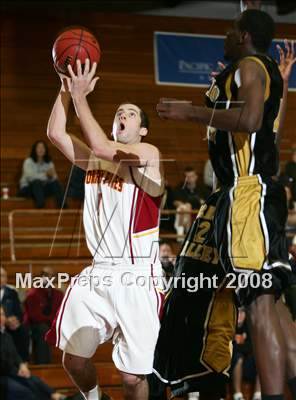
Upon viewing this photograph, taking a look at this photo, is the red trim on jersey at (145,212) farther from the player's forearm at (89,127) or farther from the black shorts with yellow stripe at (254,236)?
the black shorts with yellow stripe at (254,236)

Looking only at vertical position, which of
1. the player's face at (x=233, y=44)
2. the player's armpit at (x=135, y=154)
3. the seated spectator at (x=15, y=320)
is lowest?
the seated spectator at (x=15, y=320)

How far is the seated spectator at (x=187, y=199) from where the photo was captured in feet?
32.8

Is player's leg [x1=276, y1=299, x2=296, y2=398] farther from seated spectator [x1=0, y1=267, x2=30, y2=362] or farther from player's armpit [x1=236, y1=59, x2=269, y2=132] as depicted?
seated spectator [x1=0, y1=267, x2=30, y2=362]

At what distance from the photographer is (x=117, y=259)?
4.96 metres

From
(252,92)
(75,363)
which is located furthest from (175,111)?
(75,363)

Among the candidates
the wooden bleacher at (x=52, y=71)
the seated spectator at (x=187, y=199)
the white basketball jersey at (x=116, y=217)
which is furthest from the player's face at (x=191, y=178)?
the white basketball jersey at (x=116, y=217)

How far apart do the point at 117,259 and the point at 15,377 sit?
161 inches

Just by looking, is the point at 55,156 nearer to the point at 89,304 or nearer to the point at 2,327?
the point at 2,327

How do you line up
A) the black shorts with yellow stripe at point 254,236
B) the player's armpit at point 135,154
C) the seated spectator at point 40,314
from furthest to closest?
the seated spectator at point 40,314
the player's armpit at point 135,154
the black shorts with yellow stripe at point 254,236

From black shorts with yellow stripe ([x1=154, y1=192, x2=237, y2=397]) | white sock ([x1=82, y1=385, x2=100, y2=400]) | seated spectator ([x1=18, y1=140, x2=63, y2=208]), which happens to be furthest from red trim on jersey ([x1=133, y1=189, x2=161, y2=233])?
seated spectator ([x1=18, y1=140, x2=63, y2=208])

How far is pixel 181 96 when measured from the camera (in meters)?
13.2

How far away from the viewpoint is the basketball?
15.4 ft

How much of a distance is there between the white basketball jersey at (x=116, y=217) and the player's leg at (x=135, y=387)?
64 centimetres

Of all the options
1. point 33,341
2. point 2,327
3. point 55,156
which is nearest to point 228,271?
point 2,327
